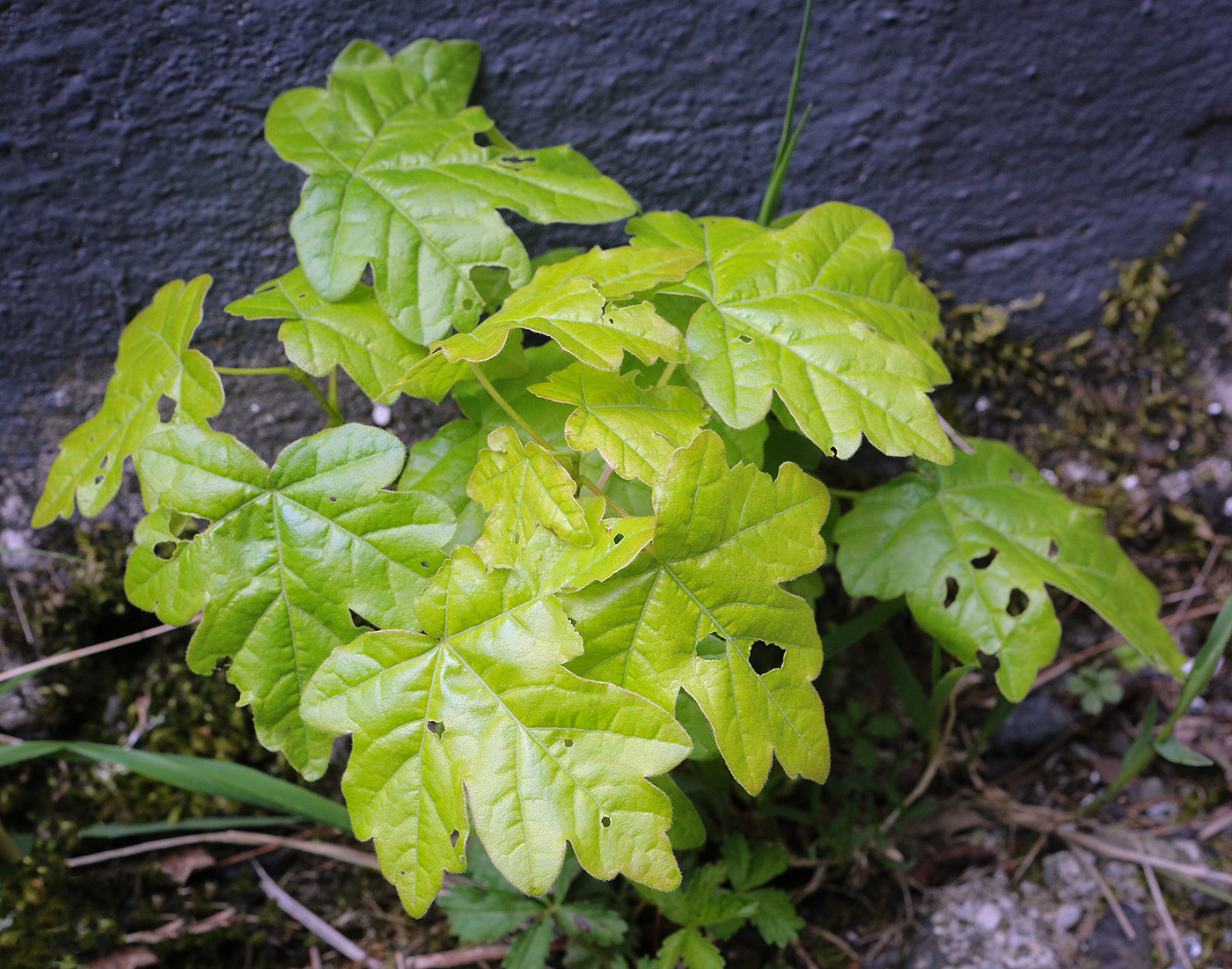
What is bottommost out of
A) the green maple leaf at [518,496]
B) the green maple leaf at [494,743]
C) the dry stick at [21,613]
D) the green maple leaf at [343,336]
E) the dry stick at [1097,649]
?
the dry stick at [1097,649]

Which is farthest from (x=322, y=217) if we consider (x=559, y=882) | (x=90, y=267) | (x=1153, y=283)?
(x=1153, y=283)

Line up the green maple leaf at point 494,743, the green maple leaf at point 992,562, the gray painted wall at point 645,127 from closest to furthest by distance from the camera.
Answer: the green maple leaf at point 494,743 → the green maple leaf at point 992,562 → the gray painted wall at point 645,127

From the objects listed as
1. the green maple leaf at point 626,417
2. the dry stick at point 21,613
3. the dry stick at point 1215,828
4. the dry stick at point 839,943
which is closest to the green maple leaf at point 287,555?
the green maple leaf at point 626,417

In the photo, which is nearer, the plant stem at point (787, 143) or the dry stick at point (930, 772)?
the plant stem at point (787, 143)

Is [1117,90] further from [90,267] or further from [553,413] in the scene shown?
[90,267]

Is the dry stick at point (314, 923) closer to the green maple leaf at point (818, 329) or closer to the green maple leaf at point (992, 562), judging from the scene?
the green maple leaf at point (992, 562)

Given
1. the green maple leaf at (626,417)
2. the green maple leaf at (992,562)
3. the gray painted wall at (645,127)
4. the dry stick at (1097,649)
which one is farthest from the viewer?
the dry stick at (1097,649)

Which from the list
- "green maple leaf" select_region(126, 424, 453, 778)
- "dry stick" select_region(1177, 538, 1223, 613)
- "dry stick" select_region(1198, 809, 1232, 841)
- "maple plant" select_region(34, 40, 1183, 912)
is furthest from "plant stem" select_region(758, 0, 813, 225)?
"dry stick" select_region(1198, 809, 1232, 841)

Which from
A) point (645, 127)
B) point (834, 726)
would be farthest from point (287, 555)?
point (834, 726)
